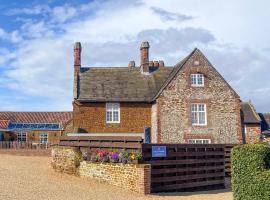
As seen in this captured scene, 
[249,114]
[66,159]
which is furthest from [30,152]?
[249,114]

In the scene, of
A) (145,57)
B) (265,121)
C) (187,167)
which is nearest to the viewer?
(187,167)

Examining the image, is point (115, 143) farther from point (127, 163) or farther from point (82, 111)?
point (82, 111)

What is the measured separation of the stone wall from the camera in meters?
17.5

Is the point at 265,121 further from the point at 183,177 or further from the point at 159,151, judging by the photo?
the point at 159,151

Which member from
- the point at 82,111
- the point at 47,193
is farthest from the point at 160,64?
the point at 47,193

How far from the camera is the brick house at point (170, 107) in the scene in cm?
2844

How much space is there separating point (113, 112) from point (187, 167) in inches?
561

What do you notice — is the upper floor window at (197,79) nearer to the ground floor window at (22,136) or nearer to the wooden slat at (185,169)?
the wooden slat at (185,169)

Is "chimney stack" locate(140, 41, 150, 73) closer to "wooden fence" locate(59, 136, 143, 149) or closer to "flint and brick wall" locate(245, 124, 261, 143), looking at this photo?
"wooden fence" locate(59, 136, 143, 149)

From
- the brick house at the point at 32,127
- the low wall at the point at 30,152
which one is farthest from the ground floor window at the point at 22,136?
the low wall at the point at 30,152

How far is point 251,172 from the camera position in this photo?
11289mm

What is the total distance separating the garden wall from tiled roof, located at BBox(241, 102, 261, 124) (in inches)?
1078

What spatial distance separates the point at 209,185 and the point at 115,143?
18.2 feet

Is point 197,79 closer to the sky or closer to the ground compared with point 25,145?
closer to the sky
